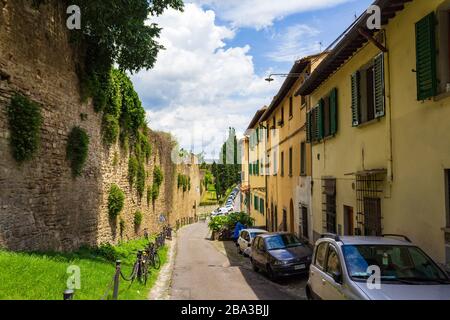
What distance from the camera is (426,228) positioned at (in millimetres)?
7773

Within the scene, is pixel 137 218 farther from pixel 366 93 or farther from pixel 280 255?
pixel 366 93

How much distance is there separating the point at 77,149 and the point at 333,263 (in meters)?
9.37

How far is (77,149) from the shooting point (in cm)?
1359

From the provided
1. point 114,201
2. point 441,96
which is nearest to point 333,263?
point 441,96

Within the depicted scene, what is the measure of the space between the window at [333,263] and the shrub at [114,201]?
12214mm

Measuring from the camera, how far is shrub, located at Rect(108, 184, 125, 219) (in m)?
17.8

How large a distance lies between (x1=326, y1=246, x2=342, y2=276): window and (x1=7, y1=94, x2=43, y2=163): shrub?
7.38m

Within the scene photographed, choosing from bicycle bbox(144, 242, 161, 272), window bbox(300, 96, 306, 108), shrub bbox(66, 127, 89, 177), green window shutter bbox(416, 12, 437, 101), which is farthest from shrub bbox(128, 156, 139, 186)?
green window shutter bbox(416, 12, 437, 101)

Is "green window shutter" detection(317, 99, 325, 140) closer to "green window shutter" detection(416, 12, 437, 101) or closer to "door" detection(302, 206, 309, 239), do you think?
"door" detection(302, 206, 309, 239)

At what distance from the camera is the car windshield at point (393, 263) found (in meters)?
6.14

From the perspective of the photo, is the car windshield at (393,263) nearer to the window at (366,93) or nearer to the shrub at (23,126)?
the window at (366,93)

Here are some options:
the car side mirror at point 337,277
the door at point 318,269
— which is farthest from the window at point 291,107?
the car side mirror at point 337,277
